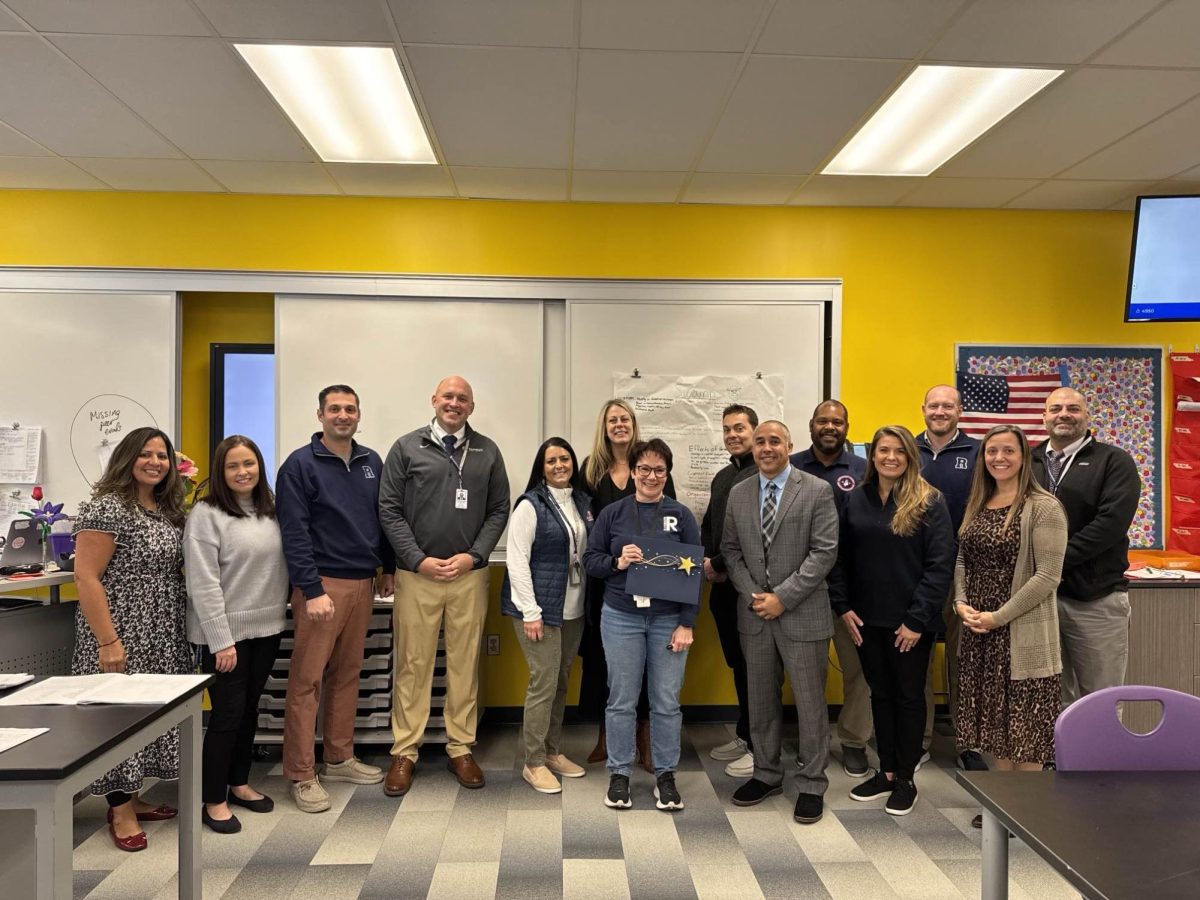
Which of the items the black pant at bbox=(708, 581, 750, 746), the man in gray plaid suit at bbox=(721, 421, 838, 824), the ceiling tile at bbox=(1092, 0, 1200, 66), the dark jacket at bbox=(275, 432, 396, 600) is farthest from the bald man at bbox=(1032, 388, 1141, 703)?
the dark jacket at bbox=(275, 432, 396, 600)

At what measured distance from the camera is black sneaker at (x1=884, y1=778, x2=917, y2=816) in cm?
305


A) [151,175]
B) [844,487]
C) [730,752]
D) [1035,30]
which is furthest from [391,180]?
[730,752]

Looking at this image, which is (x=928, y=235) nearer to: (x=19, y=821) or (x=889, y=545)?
(x=889, y=545)

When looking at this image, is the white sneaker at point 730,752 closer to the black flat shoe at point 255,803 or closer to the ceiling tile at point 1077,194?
the black flat shoe at point 255,803

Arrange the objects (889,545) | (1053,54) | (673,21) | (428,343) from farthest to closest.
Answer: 1. (428,343)
2. (889,545)
3. (1053,54)
4. (673,21)

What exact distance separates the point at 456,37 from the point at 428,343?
1843 mm

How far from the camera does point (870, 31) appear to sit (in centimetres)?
253

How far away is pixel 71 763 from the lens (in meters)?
1.52

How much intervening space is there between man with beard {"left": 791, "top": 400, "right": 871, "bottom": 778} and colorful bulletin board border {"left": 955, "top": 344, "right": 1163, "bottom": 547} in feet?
4.55

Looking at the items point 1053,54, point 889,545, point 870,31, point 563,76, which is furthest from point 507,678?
point 1053,54

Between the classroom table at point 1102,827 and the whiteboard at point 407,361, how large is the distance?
10.00 feet

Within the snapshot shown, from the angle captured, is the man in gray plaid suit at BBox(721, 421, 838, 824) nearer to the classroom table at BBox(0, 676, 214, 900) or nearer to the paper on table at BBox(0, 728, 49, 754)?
the classroom table at BBox(0, 676, 214, 900)

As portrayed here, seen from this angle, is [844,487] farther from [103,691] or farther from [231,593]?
[103,691]

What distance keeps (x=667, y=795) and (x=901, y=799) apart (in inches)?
38.8
